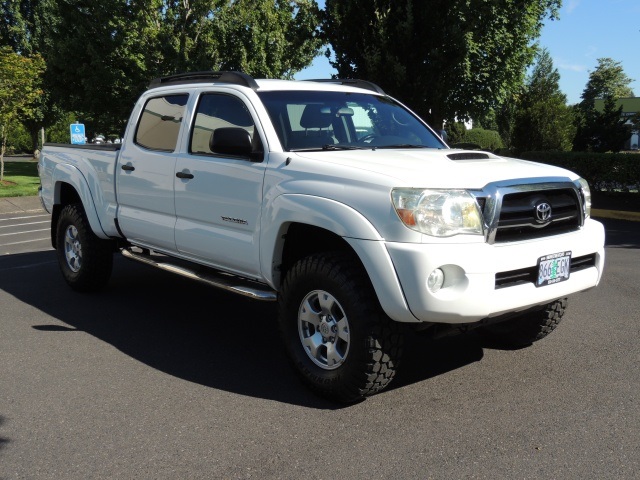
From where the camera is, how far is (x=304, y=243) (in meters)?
4.66

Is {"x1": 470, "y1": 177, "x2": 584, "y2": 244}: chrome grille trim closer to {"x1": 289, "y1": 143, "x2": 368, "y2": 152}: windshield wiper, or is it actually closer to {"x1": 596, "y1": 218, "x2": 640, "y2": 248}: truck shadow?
{"x1": 289, "y1": 143, "x2": 368, "y2": 152}: windshield wiper

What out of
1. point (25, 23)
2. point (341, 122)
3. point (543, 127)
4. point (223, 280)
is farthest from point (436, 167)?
point (25, 23)

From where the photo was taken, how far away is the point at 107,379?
15.3ft

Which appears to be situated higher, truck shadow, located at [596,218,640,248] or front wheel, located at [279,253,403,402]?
front wheel, located at [279,253,403,402]

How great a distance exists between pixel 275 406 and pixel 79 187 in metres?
3.64

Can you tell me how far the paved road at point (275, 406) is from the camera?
3449mm

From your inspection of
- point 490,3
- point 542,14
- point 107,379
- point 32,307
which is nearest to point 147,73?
point 490,3

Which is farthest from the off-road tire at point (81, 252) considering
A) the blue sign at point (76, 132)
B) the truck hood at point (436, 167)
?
the blue sign at point (76, 132)

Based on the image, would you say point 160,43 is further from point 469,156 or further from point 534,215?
point 534,215

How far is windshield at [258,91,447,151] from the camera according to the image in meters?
4.96

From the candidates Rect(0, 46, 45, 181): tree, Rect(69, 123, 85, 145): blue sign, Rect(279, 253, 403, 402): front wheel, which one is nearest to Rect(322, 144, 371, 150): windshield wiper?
Rect(279, 253, 403, 402): front wheel

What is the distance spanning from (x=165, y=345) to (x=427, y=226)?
2.58 meters

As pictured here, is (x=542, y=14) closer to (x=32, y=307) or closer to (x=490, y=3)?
(x=490, y=3)

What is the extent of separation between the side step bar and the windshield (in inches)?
39.6
